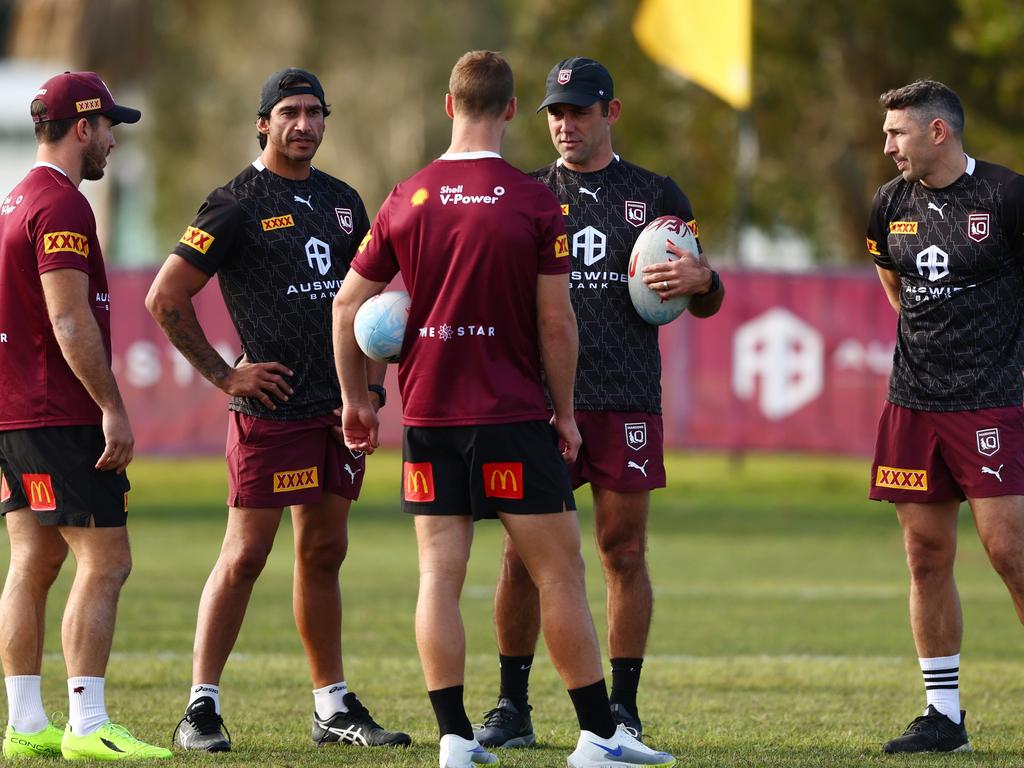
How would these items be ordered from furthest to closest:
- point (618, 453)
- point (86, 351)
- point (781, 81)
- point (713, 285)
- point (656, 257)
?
1. point (781, 81)
2. point (618, 453)
3. point (713, 285)
4. point (656, 257)
5. point (86, 351)

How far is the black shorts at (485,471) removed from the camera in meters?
6.38

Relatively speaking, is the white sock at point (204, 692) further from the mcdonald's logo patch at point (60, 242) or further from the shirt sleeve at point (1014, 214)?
the shirt sleeve at point (1014, 214)

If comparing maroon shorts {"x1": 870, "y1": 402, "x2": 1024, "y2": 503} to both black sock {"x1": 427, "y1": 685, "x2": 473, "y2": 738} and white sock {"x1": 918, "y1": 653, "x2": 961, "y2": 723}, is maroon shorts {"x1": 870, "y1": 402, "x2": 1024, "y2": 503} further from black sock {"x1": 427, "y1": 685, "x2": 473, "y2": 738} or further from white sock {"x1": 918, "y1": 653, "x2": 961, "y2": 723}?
black sock {"x1": 427, "y1": 685, "x2": 473, "y2": 738}

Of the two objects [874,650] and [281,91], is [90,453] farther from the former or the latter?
[874,650]

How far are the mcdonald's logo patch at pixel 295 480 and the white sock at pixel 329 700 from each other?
0.90 meters

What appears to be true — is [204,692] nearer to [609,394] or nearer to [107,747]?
[107,747]

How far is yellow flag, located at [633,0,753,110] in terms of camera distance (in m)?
21.7

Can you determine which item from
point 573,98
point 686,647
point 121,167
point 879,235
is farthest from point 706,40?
point 121,167

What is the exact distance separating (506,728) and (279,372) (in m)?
1.81

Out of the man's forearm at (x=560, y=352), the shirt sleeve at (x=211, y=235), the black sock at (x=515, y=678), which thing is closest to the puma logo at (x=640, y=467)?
the black sock at (x=515, y=678)

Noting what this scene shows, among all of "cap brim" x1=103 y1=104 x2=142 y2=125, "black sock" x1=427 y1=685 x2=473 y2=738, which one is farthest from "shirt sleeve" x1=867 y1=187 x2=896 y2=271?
"cap brim" x1=103 y1=104 x2=142 y2=125

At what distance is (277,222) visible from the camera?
7.36m

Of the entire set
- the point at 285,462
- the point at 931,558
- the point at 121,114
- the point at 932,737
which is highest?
the point at 121,114

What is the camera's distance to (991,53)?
20891 mm
